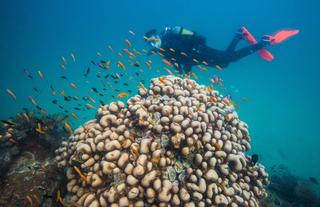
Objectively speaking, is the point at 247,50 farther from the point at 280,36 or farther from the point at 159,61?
the point at 159,61

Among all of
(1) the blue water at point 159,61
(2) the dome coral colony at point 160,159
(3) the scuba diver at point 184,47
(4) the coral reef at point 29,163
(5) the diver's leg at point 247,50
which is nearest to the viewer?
(2) the dome coral colony at point 160,159

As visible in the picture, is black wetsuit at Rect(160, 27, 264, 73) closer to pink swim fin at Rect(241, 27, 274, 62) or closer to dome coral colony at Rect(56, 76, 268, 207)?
pink swim fin at Rect(241, 27, 274, 62)

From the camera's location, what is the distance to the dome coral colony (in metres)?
4.22

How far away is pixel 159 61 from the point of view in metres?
86.9

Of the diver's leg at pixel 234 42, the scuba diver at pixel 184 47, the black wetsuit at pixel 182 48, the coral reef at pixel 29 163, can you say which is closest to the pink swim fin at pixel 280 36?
the scuba diver at pixel 184 47

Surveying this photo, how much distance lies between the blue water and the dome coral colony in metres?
24.4

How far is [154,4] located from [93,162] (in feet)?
617

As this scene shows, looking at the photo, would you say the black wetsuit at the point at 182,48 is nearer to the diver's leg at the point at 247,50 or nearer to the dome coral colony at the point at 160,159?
the diver's leg at the point at 247,50

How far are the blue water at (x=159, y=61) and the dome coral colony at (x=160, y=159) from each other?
24.4m

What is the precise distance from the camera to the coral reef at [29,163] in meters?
5.47

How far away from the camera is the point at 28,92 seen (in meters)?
49.8

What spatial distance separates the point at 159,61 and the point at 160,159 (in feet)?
276

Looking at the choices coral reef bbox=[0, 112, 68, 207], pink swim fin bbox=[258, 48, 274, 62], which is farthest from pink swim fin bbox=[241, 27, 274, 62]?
coral reef bbox=[0, 112, 68, 207]

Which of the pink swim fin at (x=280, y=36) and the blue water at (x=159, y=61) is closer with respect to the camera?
the pink swim fin at (x=280, y=36)
